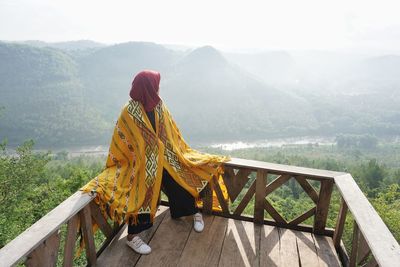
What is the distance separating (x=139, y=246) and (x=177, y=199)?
1.53 feet

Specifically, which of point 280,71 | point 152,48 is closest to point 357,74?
point 280,71

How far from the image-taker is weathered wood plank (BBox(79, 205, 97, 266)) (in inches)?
75.6

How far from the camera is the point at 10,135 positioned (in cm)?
5766

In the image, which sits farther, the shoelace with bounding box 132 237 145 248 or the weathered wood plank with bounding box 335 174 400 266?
the shoelace with bounding box 132 237 145 248

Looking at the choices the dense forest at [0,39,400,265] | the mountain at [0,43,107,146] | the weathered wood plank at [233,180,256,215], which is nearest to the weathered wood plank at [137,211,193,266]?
the weathered wood plank at [233,180,256,215]

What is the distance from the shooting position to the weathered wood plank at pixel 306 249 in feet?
6.99

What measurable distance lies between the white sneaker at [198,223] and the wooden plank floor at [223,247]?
0.11 feet

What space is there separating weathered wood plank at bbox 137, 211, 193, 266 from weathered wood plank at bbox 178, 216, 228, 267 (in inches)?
1.9

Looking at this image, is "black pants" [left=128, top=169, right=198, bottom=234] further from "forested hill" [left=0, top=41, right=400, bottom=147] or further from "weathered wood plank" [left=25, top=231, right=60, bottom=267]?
"forested hill" [left=0, top=41, right=400, bottom=147]

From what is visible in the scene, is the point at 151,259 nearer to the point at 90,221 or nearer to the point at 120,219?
the point at 120,219

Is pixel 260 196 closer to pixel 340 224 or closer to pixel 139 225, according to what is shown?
pixel 340 224

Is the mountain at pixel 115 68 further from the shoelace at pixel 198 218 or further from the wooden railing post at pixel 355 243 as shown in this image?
the wooden railing post at pixel 355 243

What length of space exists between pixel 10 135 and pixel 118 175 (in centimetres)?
6585

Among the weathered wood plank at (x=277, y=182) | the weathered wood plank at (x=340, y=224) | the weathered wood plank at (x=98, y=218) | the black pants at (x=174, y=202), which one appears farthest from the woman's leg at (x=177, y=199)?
the weathered wood plank at (x=340, y=224)
